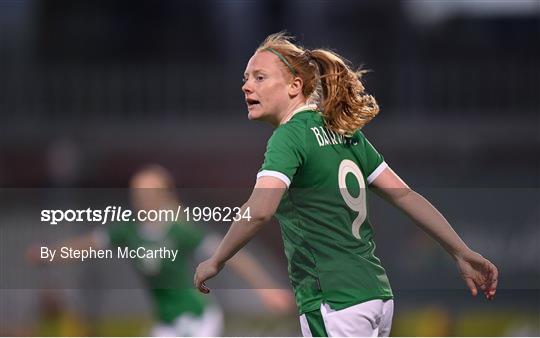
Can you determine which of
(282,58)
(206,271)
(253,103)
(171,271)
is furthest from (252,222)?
(171,271)

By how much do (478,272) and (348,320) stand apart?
0.64 meters

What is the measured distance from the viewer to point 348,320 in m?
3.73

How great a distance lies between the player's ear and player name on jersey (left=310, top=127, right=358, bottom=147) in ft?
0.71

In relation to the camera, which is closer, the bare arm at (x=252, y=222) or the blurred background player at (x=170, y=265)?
the bare arm at (x=252, y=222)

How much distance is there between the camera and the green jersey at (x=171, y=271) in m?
6.43

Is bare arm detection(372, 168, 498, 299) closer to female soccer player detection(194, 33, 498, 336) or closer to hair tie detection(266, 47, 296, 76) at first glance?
female soccer player detection(194, 33, 498, 336)

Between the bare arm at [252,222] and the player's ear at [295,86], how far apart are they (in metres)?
0.48

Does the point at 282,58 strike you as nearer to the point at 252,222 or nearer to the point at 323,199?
the point at 323,199

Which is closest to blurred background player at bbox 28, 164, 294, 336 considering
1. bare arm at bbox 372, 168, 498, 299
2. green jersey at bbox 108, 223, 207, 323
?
green jersey at bbox 108, 223, 207, 323

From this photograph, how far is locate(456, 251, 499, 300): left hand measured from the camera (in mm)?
4023

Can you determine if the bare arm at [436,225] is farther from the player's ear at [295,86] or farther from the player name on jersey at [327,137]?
the player's ear at [295,86]

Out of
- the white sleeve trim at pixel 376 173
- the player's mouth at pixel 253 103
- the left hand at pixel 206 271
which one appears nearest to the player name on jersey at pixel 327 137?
the white sleeve trim at pixel 376 173

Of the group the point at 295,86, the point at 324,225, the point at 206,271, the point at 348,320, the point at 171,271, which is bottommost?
the point at 171,271

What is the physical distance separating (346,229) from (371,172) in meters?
0.32
